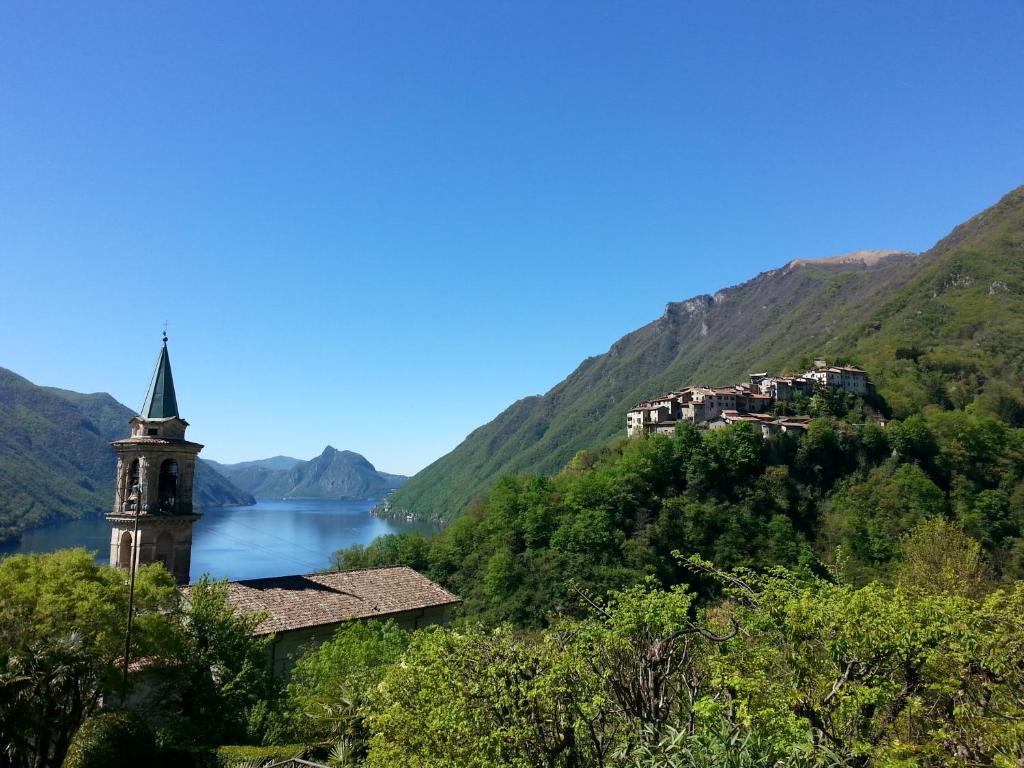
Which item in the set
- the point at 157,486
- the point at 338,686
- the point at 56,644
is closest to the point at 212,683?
the point at 338,686

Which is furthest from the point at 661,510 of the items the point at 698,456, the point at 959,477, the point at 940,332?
the point at 940,332

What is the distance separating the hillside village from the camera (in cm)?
8238

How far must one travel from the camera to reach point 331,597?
2581 cm

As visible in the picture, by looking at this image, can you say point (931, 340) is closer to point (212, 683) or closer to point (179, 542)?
point (179, 542)

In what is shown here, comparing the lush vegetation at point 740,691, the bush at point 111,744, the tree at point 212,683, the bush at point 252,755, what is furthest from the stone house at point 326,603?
the lush vegetation at point 740,691

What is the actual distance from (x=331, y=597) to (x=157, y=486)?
317 inches

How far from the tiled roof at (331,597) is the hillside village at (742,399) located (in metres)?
54.9

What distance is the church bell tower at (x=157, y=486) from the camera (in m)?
24.5

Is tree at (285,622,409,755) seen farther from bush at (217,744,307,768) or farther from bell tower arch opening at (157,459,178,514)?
bell tower arch opening at (157,459,178,514)

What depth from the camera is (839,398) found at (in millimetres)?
83312

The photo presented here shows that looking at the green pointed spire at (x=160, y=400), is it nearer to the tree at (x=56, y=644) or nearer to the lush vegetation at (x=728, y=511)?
the tree at (x=56, y=644)

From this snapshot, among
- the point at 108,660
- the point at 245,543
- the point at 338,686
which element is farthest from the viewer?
the point at 245,543

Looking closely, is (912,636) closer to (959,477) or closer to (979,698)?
(979,698)

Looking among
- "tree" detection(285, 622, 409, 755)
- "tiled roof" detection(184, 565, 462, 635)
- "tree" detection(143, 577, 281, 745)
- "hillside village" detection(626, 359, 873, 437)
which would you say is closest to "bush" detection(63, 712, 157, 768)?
"tree" detection(143, 577, 281, 745)
